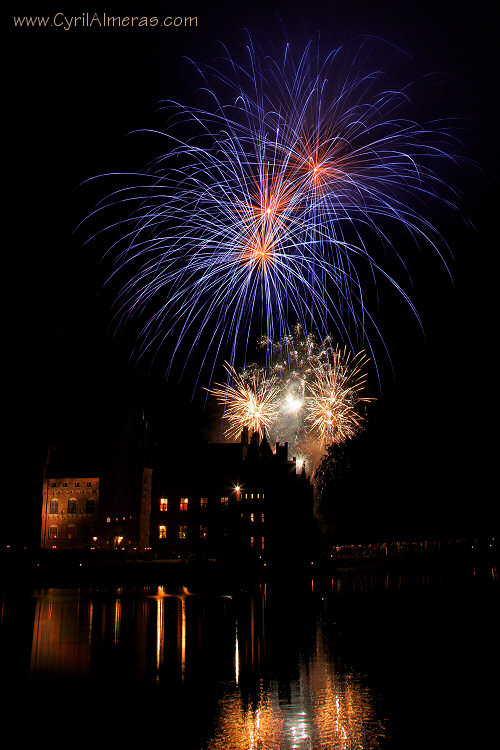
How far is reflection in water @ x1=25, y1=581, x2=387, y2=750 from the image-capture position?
33.4 ft

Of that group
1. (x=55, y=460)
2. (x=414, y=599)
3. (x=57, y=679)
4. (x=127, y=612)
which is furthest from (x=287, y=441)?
(x=57, y=679)

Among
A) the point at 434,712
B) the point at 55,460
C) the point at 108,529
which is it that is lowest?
the point at 434,712

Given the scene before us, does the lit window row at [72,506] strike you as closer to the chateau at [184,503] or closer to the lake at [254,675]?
the chateau at [184,503]

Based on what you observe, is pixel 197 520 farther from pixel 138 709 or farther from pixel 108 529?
pixel 138 709

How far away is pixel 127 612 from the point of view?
88.5 ft

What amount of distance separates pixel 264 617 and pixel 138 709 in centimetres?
1495

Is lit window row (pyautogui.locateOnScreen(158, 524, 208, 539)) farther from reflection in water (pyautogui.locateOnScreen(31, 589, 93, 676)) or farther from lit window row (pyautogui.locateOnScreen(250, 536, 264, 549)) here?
reflection in water (pyautogui.locateOnScreen(31, 589, 93, 676))

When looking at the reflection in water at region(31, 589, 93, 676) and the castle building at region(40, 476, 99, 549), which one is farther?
the castle building at region(40, 476, 99, 549)

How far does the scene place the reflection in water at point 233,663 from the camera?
10188 millimetres

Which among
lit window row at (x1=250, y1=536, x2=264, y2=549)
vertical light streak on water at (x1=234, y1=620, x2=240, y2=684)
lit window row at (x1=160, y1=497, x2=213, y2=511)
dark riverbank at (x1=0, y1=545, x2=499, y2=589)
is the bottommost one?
vertical light streak on water at (x1=234, y1=620, x2=240, y2=684)

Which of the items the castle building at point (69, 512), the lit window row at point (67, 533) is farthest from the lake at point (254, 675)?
the lit window row at point (67, 533)

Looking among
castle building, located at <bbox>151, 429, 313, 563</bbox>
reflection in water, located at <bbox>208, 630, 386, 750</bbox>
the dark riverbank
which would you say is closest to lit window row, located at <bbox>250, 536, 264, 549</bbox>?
castle building, located at <bbox>151, 429, 313, 563</bbox>

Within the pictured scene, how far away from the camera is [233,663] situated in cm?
1590

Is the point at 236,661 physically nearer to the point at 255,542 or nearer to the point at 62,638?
the point at 62,638
